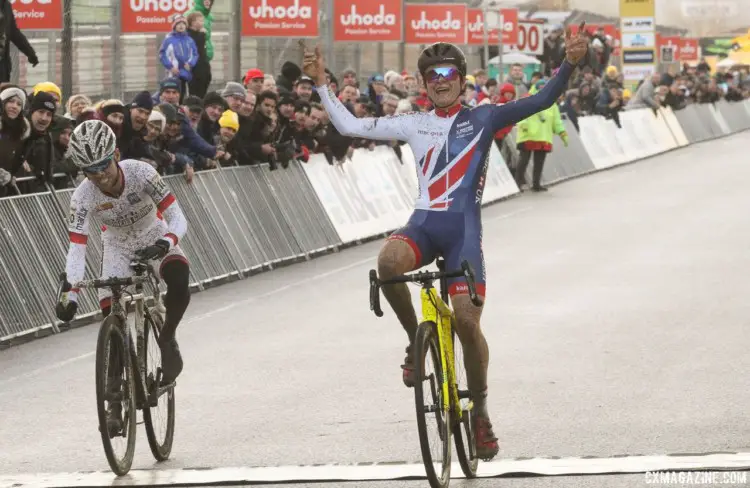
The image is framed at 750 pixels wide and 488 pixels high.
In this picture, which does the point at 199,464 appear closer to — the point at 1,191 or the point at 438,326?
the point at 438,326

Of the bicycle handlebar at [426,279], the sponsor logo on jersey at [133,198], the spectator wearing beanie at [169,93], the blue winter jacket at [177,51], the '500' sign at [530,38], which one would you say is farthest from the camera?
the '500' sign at [530,38]

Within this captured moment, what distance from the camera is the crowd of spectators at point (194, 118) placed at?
15.5 m

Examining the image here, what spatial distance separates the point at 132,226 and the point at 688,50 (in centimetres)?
7509

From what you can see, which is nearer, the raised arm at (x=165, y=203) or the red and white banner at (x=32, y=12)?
the raised arm at (x=165, y=203)

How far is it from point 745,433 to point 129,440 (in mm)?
3177

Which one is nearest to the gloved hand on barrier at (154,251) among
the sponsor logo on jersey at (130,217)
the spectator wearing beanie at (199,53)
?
the sponsor logo on jersey at (130,217)

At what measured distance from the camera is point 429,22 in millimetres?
34938

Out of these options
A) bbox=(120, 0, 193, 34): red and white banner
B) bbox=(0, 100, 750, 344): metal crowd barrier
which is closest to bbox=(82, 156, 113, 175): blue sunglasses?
bbox=(0, 100, 750, 344): metal crowd barrier

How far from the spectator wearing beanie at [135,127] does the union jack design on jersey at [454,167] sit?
26.0 ft

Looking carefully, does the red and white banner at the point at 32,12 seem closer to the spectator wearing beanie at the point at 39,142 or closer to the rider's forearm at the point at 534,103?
the spectator wearing beanie at the point at 39,142

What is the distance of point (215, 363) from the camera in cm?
1299

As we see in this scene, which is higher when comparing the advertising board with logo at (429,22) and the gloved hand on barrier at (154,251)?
the advertising board with logo at (429,22)

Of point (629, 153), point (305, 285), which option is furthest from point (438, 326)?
point (629, 153)

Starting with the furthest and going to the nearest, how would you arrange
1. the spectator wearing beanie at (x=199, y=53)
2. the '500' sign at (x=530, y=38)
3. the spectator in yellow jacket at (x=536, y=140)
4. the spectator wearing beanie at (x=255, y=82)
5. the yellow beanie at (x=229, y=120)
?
the '500' sign at (x=530, y=38)
the spectator in yellow jacket at (x=536, y=140)
the spectator wearing beanie at (x=199, y=53)
the spectator wearing beanie at (x=255, y=82)
the yellow beanie at (x=229, y=120)
